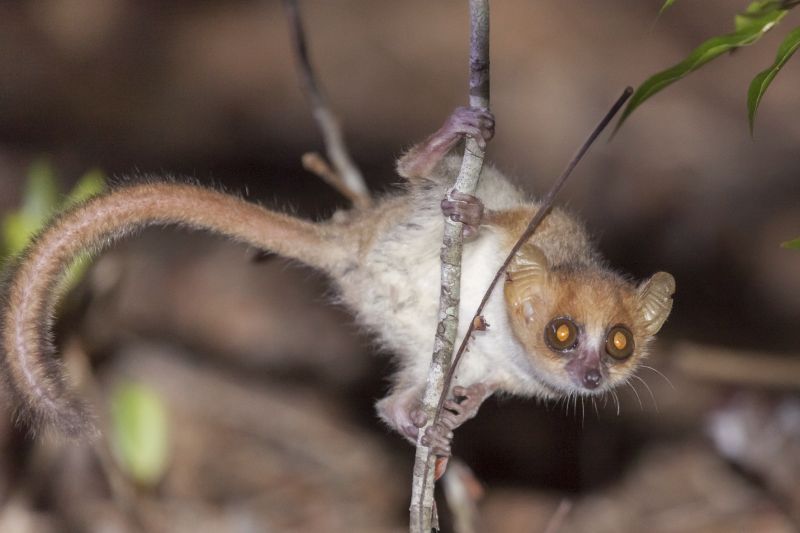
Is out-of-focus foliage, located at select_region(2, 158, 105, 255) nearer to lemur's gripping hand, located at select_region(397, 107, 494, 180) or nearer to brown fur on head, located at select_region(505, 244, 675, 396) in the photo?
lemur's gripping hand, located at select_region(397, 107, 494, 180)

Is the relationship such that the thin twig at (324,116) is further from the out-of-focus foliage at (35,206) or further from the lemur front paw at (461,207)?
the lemur front paw at (461,207)

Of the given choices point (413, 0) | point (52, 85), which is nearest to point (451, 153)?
point (52, 85)

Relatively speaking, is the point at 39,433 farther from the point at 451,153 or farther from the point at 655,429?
the point at 655,429

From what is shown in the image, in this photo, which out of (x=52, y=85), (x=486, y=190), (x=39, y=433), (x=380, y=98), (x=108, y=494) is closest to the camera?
(x=39, y=433)

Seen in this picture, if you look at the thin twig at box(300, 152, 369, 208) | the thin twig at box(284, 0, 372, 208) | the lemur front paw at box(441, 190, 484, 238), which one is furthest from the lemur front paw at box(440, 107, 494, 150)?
the thin twig at box(284, 0, 372, 208)

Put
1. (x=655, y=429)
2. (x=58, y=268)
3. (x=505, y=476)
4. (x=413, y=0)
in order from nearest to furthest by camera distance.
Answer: (x=58, y=268) → (x=505, y=476) → (x=655, y=429) → (x=413, y=0)

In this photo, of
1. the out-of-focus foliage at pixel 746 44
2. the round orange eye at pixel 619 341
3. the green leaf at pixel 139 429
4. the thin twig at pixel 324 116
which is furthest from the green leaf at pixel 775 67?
the green leaf at pixel 139 429
